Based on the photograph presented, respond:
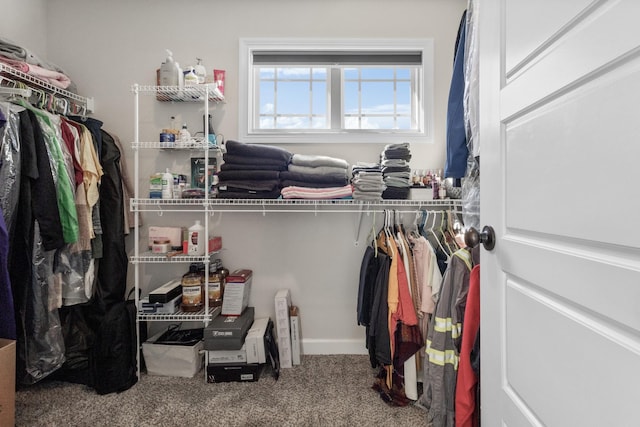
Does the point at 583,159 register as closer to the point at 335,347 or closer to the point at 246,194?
the point at 246,194

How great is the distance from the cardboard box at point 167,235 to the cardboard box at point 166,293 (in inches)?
10.3

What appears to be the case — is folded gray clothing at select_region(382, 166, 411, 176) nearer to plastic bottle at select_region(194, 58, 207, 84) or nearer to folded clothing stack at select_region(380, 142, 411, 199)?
folded clothing stack at select_region(380, 142, 411, 199)

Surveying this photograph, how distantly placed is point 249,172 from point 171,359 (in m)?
1.29

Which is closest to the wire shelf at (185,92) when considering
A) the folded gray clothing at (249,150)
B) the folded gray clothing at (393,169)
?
the folded gray clothing at (249,150)

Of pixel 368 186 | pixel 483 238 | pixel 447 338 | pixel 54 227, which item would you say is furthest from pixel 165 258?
pixel 483 238

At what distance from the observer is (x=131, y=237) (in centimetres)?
209

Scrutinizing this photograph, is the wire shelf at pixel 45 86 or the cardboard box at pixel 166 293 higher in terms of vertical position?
the wire shelf at pixel 45 86

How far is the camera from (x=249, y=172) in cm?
178

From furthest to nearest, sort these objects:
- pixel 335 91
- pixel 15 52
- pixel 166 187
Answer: pixel 335 91, pixel 166 187, pixel 15 52

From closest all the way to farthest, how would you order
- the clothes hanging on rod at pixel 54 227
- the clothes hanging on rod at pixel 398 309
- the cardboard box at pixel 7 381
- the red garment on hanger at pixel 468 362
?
the red garment on hanger at pixel 468 362, the cardboard box at pixel 7 381, the clothes hanging on rod at pixel 54 227, the clothes hanging on rod at pixel 398 309

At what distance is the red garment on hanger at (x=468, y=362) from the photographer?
1058mm

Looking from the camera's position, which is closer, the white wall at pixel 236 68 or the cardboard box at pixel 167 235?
the cardboard box at pixel 167 235

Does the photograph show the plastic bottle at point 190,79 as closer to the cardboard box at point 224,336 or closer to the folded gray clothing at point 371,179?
the folded gray clothing at point 371,179

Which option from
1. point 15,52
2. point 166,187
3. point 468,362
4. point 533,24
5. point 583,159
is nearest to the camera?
point 583,159
